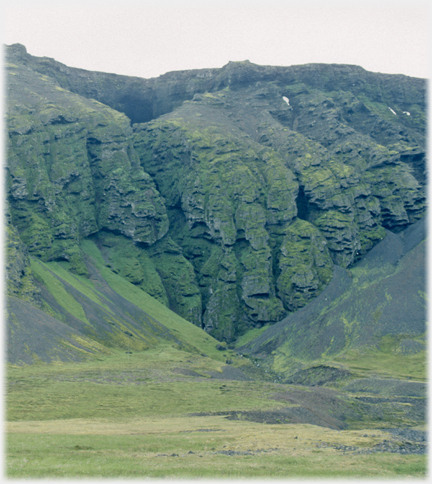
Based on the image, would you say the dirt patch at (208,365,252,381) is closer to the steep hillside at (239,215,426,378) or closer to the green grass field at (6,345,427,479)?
the steep hillside at (239,215,426,378)

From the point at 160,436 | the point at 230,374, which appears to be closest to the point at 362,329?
the point at 230,374

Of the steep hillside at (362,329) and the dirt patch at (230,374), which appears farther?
the steep hillside at (362,329)

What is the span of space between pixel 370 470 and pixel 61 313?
14078 cm

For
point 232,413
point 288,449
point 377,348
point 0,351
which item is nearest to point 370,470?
point 288,449

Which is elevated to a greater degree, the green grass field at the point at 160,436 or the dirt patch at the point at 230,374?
the green grass field at the point at 160,436

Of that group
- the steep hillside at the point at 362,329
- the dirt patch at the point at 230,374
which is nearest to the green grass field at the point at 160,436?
the dirt patch at the point at 230,374

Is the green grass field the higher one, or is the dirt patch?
the green grass field

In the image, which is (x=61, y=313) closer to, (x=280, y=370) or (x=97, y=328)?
(x=97, y=328)

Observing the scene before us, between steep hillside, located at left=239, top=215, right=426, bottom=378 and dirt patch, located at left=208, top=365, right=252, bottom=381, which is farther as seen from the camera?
steep hillside, located at left=239, top=215, right=426, bottom=378

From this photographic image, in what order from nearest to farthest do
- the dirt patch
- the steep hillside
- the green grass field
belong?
the green grass field → the dirt patch → the steep hillside

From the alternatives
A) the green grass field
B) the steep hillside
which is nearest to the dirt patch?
the steep hillside

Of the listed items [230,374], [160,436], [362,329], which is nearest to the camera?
[160,436]

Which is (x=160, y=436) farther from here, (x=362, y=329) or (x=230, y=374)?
(x=362, y=329)

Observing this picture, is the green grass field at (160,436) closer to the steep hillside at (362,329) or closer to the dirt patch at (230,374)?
the dirt patch at (230,374)
